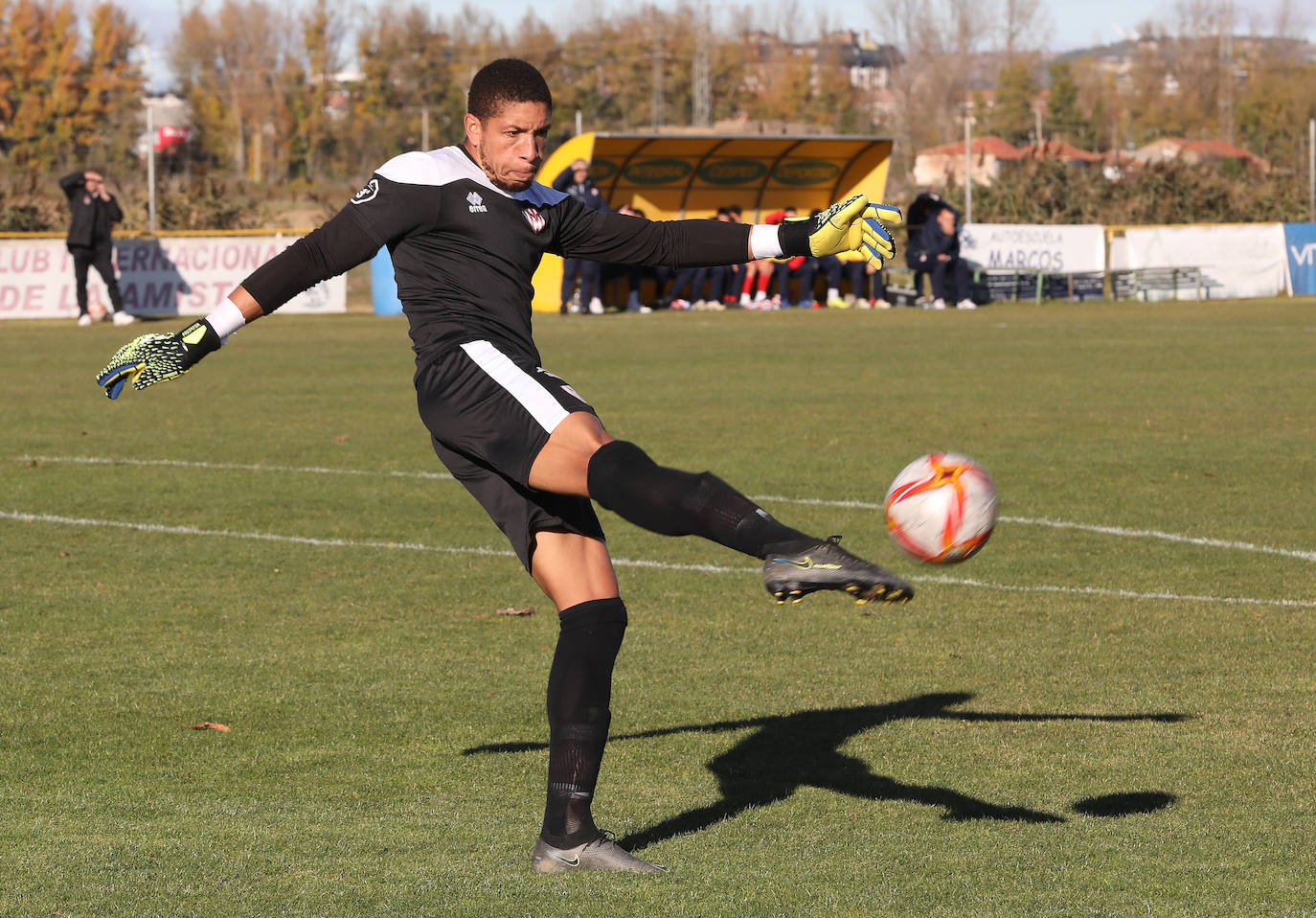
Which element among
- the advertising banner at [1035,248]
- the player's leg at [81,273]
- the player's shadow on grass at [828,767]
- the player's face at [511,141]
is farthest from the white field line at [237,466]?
the advertising banner at [1035,248]

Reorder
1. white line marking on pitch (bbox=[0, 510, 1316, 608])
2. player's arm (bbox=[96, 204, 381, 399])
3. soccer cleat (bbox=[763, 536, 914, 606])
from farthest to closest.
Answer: white line marking on pitch (bbox=[0, 510, 1316, 608]) → player's arm (bbox=[96, 204, 381, 399]) → soccer cleat (bbox=[763, 536, 914, 606])

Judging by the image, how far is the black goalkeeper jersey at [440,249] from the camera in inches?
173

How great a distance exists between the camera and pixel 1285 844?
4285mm

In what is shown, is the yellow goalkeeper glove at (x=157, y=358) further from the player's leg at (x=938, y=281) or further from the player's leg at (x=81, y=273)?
the player's leg at (x=938, y=281)

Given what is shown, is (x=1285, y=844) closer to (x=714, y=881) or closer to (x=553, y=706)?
(x=714, y=881)

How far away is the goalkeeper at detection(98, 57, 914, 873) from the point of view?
4.18 meters

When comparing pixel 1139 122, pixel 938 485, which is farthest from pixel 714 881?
pixel 1139 122

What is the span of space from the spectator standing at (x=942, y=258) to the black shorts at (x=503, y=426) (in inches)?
1027

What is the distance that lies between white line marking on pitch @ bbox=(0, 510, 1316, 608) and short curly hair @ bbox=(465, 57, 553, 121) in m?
4.34

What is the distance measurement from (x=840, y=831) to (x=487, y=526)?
5655 millimetres

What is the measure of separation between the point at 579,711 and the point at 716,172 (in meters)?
29.3

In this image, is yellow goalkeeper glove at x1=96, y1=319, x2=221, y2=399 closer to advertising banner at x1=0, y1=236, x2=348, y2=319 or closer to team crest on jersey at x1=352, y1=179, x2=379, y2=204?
team crest on jersey at x1=352, y1=179, x2=379, y2=204

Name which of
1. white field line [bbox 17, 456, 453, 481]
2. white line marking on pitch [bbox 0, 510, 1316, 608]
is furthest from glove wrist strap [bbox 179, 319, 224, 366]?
white field line [bbox 17, 456, 453, 481]

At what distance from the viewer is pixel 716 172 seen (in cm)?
3284
